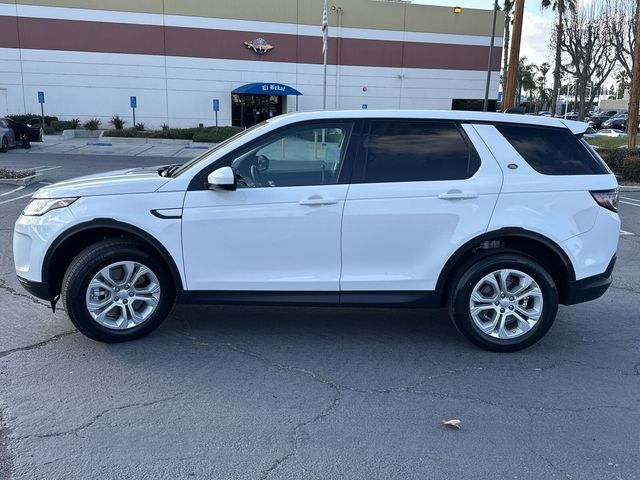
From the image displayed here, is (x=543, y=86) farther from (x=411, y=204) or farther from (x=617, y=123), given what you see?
(x=411, y=204)

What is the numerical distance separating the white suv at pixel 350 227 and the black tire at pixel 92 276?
0.4 inches

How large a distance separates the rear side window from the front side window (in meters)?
1.32

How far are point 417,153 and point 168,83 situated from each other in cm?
3447

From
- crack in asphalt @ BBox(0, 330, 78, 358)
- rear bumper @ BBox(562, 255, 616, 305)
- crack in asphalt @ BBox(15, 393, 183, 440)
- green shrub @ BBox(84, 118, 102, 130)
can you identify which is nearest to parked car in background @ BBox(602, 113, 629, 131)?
green shrub @ BBox(84, 118, 102, 130)

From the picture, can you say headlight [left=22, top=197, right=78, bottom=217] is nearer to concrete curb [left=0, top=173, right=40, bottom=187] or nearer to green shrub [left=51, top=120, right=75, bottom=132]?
concrete curb [left=0, top=173, right=40, bottom=187]

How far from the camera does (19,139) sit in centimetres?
2428

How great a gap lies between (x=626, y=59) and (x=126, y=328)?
144ft

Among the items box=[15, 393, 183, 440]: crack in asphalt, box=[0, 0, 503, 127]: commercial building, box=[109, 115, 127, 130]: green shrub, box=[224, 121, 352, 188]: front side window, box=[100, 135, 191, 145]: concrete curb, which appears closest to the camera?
box=[15, 393, 183, 440]: crack in asphalt

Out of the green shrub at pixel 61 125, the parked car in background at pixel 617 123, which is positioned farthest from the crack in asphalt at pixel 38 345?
the parked car in background at pixel 617 123

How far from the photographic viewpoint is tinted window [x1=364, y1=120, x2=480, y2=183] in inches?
172

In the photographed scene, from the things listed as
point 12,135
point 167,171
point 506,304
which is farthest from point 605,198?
point 12,135

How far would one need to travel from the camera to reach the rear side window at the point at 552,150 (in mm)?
4469

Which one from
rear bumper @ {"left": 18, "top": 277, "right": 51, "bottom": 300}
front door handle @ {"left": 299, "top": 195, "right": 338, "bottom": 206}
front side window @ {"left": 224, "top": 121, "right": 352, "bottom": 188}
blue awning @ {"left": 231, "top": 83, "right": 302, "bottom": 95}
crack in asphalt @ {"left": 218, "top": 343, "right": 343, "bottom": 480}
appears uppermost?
blue awning @ {"left": 231, "top": 83, "right": 302, "bottom": 95}

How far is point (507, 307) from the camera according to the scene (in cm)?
447
